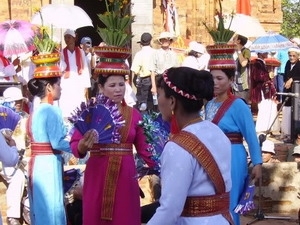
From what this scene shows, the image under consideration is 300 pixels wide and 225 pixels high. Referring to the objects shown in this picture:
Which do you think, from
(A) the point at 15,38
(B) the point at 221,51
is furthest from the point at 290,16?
(B) the point at 221,51

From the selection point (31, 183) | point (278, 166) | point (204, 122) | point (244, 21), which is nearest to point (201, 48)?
point (244, 21)

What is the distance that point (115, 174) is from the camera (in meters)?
6.32

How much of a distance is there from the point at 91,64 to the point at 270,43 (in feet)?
15.8

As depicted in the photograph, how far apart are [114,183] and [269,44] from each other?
A: 11.0 metres

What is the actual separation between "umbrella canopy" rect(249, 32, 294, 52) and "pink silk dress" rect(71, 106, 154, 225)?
10299mm

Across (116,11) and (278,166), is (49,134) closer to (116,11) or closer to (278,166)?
(116,11)

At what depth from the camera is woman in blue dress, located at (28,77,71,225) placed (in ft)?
22.9

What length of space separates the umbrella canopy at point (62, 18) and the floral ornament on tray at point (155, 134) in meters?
6.39

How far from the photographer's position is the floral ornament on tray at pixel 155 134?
5.90 meters

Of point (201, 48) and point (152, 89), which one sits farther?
point (201, 48)

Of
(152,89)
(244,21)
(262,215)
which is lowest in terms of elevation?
(262,215)

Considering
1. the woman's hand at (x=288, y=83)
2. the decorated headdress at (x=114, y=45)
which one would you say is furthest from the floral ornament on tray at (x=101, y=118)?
the woman's hand at (x=288, y=83)

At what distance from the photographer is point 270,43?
16812 millimetres

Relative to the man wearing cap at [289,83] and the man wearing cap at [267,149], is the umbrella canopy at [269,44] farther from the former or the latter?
the man wearing cap at [267,149]
